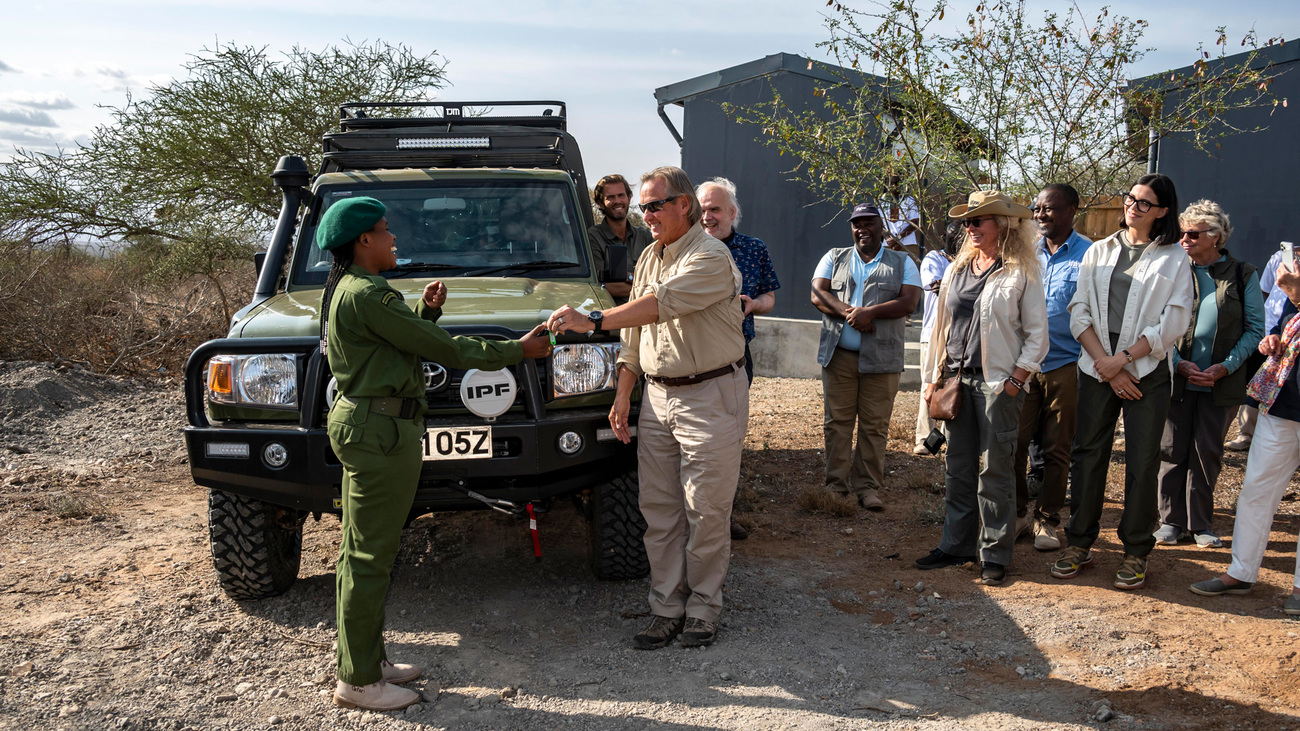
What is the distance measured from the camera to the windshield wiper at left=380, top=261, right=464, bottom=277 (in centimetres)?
482

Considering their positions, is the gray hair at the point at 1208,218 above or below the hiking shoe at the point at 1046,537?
above

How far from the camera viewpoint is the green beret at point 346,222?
3.27 metres

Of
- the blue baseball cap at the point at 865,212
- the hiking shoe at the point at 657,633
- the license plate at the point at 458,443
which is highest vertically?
the blue baseball cap at the point at 865,212

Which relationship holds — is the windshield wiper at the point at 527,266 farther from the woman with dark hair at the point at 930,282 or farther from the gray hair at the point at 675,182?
the woman with dark hair at the point at 930,282

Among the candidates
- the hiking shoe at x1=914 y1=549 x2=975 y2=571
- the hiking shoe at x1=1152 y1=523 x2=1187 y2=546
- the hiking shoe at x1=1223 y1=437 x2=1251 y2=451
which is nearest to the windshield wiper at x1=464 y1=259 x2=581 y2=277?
the hiking shoe at x1=914 y1=549 x2=975 y2=571

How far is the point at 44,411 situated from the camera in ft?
28.2

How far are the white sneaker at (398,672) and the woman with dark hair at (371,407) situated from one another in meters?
0.11

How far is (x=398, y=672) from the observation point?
3559mm

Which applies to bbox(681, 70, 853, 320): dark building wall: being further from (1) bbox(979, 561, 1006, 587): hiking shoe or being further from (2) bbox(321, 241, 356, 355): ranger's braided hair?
(2) bbox(321, 241, 356, 355): ranger's braided hair

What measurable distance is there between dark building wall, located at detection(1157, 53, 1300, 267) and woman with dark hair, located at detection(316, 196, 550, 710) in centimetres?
970

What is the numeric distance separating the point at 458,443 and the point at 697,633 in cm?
127

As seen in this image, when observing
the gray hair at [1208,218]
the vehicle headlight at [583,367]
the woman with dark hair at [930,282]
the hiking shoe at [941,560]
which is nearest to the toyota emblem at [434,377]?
the vehicle headlight at [583,367]

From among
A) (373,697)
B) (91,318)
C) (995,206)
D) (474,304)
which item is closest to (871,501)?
(995,206)

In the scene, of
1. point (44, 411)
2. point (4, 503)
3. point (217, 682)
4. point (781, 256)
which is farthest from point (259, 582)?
point (781, 256)
